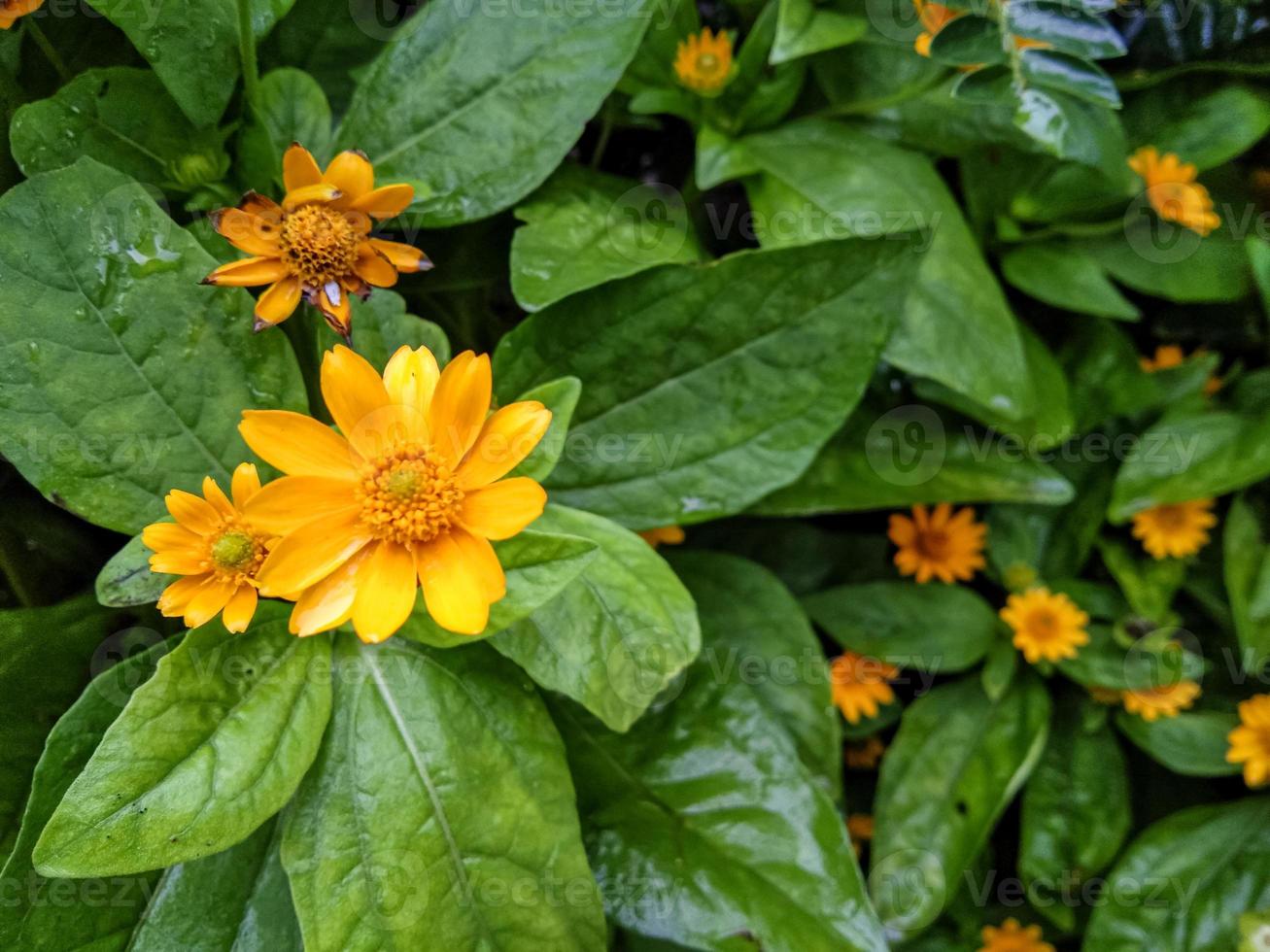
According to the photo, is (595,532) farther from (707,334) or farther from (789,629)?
(789,629)

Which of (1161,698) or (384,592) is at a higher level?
(384,592)

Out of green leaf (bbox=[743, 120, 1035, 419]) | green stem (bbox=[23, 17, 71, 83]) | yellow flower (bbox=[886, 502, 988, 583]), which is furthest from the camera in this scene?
yellow flower (bbox=[886, 502, 988, 583])

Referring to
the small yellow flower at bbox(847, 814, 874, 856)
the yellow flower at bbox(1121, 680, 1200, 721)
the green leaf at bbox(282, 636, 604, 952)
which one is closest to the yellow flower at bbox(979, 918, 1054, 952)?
the small yellow flower at bbox(847, 814, 874, 856)

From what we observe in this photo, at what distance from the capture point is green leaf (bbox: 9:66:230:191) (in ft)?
2.51

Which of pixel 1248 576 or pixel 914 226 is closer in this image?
pixel 914 226

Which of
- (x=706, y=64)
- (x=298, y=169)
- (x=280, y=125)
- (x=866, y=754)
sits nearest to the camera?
(x=298, y=169)

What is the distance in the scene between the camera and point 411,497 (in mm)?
649

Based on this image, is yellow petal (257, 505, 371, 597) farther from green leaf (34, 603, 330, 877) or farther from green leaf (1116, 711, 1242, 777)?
green leaf (1116, 711, 1242, 777)

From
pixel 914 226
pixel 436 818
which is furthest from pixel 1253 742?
pixel 436 818

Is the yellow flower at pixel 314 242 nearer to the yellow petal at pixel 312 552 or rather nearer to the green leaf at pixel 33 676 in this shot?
the yellow petal at pixel 312 552

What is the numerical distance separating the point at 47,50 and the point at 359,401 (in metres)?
0.48

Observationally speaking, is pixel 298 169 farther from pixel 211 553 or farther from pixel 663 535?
pixel 663 535

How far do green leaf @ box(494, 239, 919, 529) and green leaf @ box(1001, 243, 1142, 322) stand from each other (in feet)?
1.18

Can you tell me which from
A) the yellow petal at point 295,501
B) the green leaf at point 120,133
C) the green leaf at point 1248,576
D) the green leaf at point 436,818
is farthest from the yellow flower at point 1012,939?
the green leaf at point 120,133
